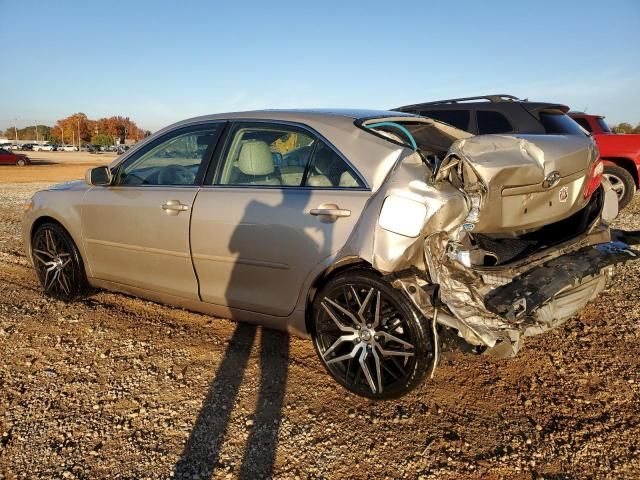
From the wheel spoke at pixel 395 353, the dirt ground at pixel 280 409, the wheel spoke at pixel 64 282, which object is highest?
the wheel spoke at pixel 64 282

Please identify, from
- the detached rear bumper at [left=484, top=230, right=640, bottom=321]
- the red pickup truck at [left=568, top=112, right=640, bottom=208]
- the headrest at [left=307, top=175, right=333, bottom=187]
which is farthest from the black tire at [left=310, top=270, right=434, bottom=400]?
the red pickup truck at [left=568, top=112, right=640, bottom=208]

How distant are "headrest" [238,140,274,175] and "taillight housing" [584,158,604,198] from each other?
2.18 m

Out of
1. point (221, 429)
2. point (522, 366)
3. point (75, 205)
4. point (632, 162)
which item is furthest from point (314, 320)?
point (632, 162)

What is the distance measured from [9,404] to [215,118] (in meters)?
2.29

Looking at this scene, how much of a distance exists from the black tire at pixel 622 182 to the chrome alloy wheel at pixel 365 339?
7677 millimetres

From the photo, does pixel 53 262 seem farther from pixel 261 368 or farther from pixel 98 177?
pixel 261 368

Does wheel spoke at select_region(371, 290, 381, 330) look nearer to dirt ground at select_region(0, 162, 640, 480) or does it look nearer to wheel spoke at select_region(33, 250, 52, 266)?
dirt ground at select_region(0, 162, 640, 480)

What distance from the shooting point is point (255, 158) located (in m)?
3.40

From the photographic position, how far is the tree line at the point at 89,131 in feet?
365

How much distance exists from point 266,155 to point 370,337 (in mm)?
1473

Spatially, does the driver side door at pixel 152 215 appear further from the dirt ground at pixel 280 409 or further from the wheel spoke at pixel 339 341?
the wheel spoke at pixel 339 341

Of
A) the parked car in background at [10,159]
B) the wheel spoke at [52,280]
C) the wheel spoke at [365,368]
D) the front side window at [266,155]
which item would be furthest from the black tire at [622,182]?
the parked car in background at [10,159]

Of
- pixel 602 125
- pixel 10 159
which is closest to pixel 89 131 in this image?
pixel 10 159

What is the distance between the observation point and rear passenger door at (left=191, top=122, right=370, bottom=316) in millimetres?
2889
